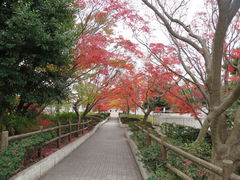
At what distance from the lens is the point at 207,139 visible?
26.7 ft

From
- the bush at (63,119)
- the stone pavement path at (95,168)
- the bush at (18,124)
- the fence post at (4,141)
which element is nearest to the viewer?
the fence post at (4,141)

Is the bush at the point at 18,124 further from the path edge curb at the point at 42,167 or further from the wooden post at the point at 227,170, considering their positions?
the wooden post at the point at 227,170

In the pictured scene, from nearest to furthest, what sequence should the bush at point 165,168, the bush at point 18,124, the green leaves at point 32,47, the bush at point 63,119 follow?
the bush at point 165,168 → the green leaves at point 32,47 → the bush at point 18,124 → the bush at point 63,119

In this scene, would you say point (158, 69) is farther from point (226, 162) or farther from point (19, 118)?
point (226, 162)

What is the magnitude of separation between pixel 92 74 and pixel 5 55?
630cm

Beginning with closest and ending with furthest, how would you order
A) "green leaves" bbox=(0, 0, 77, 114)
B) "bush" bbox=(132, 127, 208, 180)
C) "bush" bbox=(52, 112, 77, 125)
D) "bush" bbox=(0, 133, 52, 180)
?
"bush" bbox=(0, 133, 52, 180) < "bush" bbox=(132, 127, 208, 180) < "green leaves" bbox=(0, 0, 77, 114) < "bush" bbox=(52, 112, 77, 125)

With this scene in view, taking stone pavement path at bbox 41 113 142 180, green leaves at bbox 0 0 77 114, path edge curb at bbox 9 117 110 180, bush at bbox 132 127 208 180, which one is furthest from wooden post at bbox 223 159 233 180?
green leaves at bbox 0 0 77 114

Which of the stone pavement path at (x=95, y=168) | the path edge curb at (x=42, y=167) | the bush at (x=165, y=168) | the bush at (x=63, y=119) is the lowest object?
the stone pavement path at (x=95, y=168)

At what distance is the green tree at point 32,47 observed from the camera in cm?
Result: 407

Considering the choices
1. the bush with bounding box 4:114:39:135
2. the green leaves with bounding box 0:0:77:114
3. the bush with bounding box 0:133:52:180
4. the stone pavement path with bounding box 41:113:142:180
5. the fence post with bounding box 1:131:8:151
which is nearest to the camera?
the bush with bounding box 0:133:52:180

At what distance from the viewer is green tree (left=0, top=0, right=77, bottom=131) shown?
4.07m

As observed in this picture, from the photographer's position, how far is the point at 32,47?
4617mm

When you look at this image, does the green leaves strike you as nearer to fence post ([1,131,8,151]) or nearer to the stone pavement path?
fence post ([1,131,8,151])

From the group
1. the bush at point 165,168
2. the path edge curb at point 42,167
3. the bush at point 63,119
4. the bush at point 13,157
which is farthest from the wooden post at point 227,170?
the bush at point 63,119
